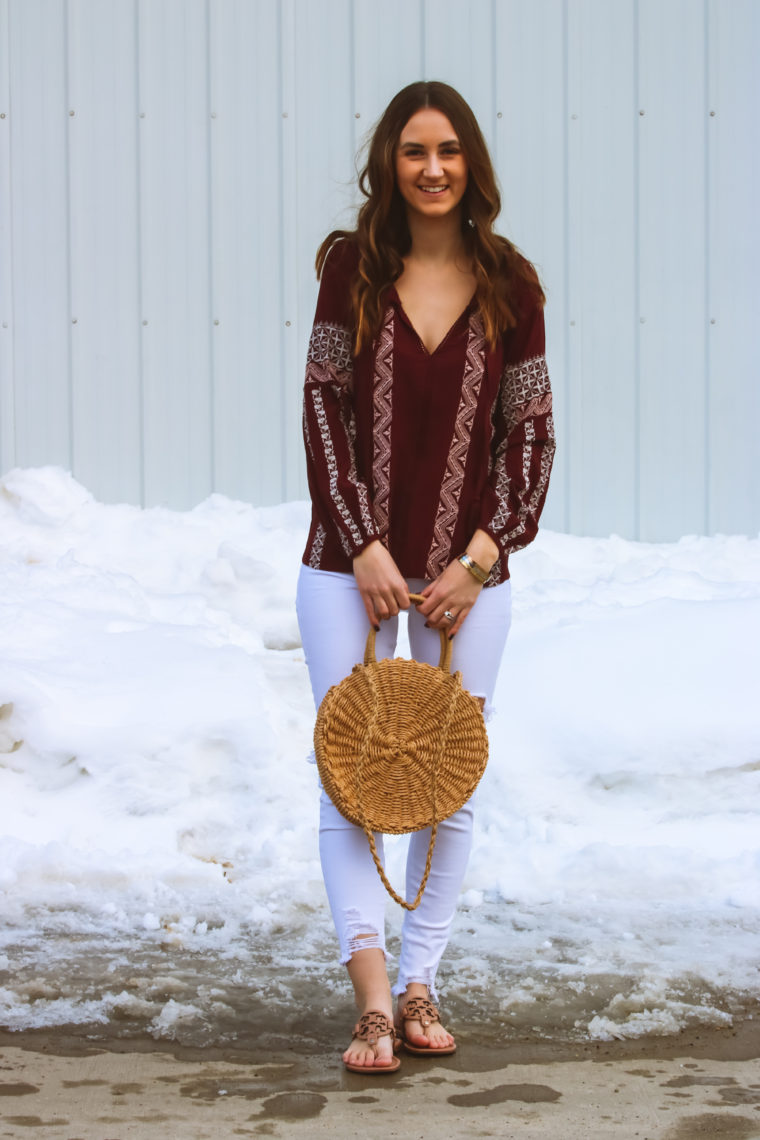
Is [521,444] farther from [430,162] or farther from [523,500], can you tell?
[430,162]

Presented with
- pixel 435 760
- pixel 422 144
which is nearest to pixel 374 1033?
pixel 435 760

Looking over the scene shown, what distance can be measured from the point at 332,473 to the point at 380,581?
0.63ft

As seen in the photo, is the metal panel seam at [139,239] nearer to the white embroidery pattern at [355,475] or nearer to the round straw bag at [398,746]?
the white embroidery pattern at [355,475]

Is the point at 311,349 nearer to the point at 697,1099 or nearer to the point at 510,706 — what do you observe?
the point at 697,1099

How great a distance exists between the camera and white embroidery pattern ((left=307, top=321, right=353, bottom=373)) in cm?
211

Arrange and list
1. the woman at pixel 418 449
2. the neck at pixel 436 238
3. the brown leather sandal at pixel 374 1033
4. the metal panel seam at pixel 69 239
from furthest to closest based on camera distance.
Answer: the metal panel seam at pixel 69 239 → the neck at pixel 436 238 → the woman at pixel 418 449 → the brown leather sandal at pixel 374 1033

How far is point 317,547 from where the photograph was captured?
2.12 m

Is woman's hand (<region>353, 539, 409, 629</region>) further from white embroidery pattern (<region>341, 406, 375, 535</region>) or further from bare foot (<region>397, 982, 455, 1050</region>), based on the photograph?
bare foot (<region>397, 982, 455, 1050</region>)

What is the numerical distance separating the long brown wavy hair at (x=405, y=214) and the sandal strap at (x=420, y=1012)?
104cm

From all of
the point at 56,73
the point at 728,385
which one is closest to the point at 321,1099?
the point at 728,385

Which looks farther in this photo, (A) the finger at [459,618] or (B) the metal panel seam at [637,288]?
(B) the metal panel seam at [637,288]

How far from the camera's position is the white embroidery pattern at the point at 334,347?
2111 millimetres

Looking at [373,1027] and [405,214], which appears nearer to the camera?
[373,1027]

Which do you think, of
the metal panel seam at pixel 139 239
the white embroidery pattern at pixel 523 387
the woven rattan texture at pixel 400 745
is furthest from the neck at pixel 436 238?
the metal panel seam at pixel 139 239
